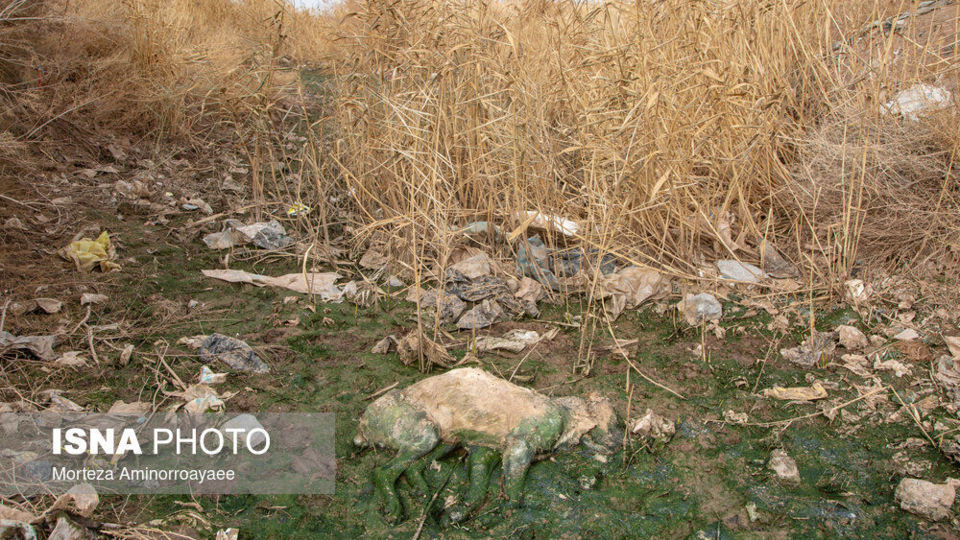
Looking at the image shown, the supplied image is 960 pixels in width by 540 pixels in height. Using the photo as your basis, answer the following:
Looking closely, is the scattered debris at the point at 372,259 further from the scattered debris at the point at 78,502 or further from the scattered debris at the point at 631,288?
the scattered debris at the point at 78,502

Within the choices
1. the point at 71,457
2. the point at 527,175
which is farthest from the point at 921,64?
the point at 71,457

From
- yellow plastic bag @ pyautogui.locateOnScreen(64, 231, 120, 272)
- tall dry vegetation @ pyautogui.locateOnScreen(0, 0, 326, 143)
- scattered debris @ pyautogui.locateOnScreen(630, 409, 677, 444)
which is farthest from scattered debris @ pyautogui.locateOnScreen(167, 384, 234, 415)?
tall dry vegetation @ pyautogui.locateOnScreen(0, 0, 326, 143)

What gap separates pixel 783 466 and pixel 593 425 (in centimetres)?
56

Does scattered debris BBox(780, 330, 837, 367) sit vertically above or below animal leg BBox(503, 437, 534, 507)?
above

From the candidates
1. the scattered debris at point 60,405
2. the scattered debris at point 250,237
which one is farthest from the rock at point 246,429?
the scattered debris at point 250,237

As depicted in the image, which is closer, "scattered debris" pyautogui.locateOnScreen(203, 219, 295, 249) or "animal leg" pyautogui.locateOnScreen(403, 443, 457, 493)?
"animal leg" pyautogui.locateOnScreen(403, 443, 457, 493)

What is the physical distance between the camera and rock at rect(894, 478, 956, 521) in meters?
1.82

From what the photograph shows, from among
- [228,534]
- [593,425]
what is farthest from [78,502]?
[593,425]

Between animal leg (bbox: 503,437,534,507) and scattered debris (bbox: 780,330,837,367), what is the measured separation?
3.67ft

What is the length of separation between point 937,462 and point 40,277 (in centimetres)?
332

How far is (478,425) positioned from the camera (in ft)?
7.06

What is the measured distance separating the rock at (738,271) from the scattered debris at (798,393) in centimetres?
70

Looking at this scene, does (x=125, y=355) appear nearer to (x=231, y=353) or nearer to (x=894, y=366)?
(x=231, y=353)

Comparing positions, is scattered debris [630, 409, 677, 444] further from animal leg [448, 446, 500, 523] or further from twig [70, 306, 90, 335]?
twig [70, 306, 90, 335]
